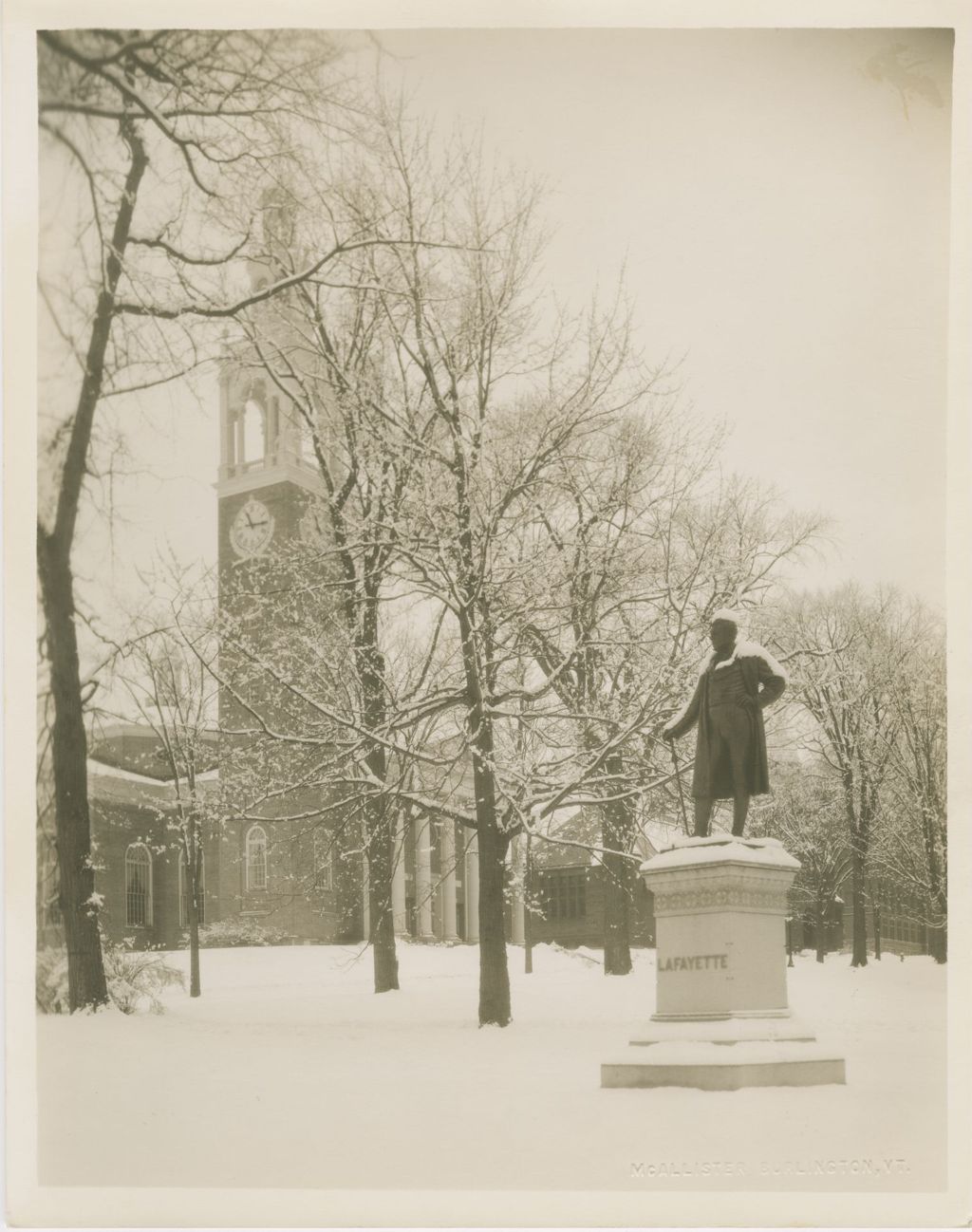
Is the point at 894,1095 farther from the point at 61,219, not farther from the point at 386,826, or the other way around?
the point at 61,219

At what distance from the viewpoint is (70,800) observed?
35.9ft

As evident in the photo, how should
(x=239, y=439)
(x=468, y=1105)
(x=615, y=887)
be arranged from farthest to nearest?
(x=615, y=887) < (x=239, y=439) < (x=468, y=1105)

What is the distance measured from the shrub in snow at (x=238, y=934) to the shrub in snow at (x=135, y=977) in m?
0.59

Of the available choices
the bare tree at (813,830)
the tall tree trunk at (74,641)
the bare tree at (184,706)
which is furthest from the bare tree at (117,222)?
the bare tree at (813,830)

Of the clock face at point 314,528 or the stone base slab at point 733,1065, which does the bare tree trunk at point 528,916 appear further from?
the clock face at point 314,528

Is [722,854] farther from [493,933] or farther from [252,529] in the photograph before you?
[252,529]

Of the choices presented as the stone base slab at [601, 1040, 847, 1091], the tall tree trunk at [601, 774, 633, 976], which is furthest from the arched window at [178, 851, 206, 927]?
the stone base slab at [601, 1040, 847, 1091]

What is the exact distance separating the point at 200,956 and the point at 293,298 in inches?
224

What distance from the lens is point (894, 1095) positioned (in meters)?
9.45

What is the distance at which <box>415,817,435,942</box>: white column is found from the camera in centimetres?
1323

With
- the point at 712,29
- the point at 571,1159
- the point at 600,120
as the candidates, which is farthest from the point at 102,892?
the point at 712,29

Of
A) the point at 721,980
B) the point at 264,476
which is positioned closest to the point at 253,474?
the point at 264,476

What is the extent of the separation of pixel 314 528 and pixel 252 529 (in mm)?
1314

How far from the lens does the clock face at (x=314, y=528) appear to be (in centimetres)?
1345
